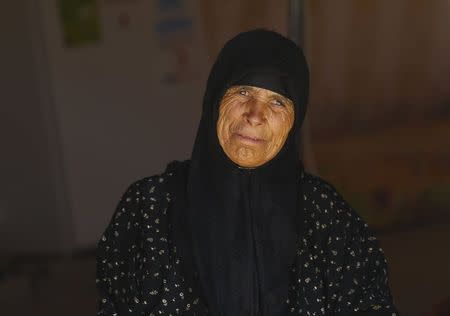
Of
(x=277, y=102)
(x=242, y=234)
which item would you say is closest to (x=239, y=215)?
Answer: (x=242, y=234)

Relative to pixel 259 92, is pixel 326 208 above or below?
below

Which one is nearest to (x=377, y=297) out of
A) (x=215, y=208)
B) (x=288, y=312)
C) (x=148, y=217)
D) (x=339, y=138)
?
(x=288, y=312)

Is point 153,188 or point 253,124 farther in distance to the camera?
point 153,188

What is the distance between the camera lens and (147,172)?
12.0 ft

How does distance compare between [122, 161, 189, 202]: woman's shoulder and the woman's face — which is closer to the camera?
the woman's face

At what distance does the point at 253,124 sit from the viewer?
139 centimetres

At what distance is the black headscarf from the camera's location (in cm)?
147

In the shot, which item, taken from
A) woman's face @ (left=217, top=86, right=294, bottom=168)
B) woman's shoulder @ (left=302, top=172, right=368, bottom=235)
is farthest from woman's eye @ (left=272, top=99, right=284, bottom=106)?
woman's shoulder @ (left=302, top=172, right=368, bottom=235)

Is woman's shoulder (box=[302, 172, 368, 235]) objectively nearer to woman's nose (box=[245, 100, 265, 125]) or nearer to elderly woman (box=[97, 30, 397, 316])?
elderly woman (box=[97, 30, 397, 316])

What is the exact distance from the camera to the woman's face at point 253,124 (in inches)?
54.9

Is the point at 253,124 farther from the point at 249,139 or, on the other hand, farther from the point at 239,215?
the point at 239,215

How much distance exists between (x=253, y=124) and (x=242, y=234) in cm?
27

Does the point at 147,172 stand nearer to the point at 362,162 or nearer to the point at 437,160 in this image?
the point at 362,162

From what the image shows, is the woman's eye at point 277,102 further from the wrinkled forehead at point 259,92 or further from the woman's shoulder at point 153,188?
the woman's shoulder at point 153,188
